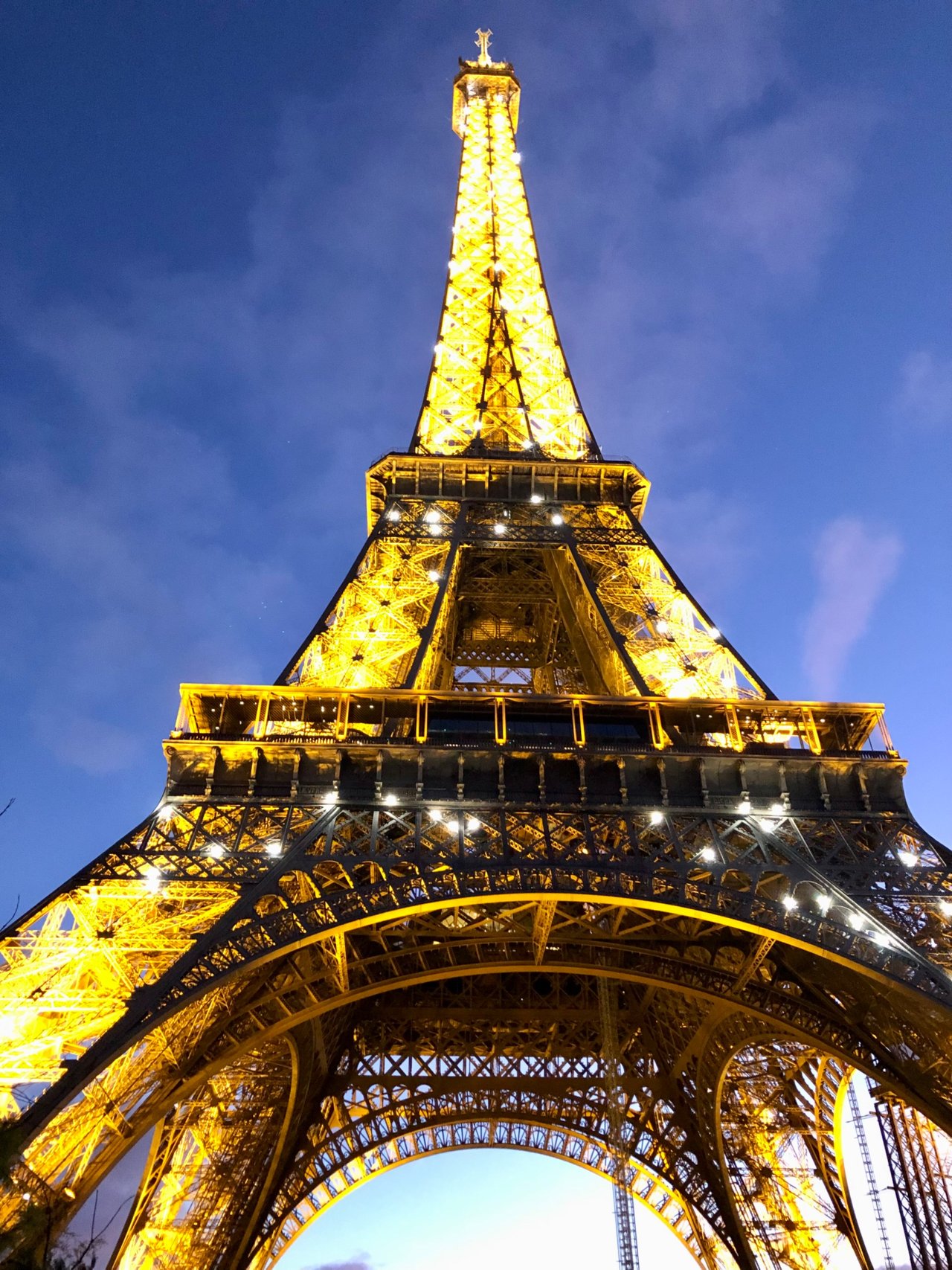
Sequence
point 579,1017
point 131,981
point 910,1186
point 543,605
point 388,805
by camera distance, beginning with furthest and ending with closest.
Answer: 1. point 543,605
2. point 579,1017
3. point 910,1186
4. point 388,805
5. point 131,981

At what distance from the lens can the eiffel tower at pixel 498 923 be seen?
1625 centimetres

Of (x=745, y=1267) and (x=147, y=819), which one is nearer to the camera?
(x=147, y=819)

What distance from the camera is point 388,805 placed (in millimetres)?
18828

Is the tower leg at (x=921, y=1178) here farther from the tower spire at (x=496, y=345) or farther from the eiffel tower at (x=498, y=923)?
the tower spire at (x=496, y=345)

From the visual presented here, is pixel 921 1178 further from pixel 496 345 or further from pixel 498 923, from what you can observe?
pixel 496 345

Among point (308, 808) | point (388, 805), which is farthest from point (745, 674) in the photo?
point (308, 808)

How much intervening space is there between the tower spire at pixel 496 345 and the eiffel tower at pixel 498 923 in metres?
0.27

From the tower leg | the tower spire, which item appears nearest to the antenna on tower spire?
the tower spire

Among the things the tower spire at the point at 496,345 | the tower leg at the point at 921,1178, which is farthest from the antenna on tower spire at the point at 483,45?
the tower leg at the point at 921,1178

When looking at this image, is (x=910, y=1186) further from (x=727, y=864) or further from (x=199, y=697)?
(x=199, y=697)

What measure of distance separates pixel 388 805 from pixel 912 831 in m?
10.5

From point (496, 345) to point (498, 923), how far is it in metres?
23.9

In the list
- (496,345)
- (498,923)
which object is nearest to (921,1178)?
(498,923)

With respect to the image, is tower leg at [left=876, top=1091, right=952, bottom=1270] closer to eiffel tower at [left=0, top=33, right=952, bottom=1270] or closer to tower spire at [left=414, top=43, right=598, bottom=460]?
eiffel tower at [left=0, top=33, right=952, bottom=1270]
